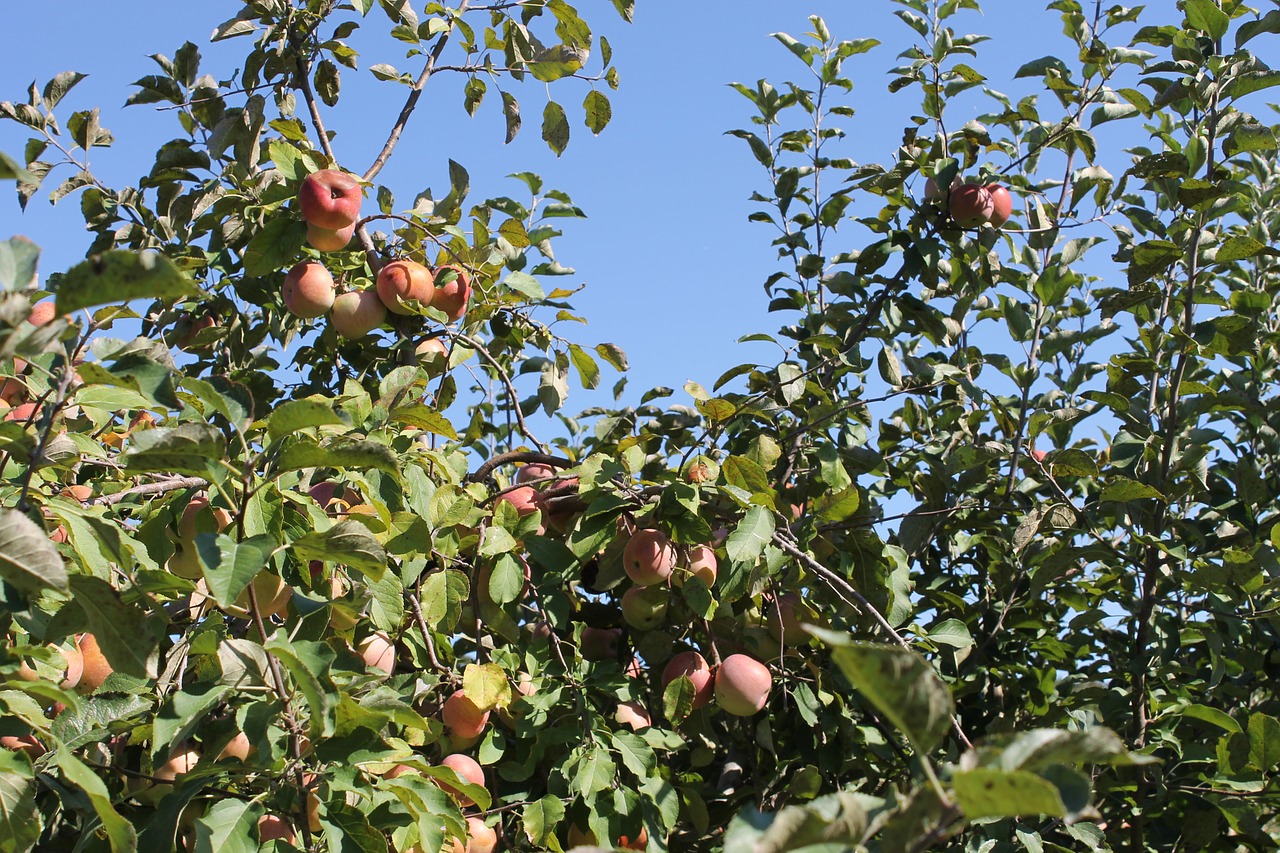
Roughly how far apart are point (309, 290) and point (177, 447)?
1.54 m

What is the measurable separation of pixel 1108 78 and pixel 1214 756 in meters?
1.61

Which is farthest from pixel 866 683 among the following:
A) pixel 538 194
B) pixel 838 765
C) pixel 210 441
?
pixel 538 194

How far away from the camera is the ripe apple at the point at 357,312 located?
2.63m

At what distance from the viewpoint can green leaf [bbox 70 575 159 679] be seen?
4.04 ft

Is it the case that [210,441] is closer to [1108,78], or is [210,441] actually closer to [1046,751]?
[1046,751]

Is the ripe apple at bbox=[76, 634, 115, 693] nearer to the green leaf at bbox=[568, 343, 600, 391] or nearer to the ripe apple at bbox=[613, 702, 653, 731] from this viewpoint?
the ripe apple at bbox=[613, 702, 653, 731]

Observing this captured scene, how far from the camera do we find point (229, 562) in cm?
114

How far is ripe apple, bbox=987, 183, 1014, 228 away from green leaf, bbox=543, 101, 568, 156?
1035 millimetres

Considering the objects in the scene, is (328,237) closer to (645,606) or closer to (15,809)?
(645,606)

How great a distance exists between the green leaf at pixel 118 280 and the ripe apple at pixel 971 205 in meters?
2.03

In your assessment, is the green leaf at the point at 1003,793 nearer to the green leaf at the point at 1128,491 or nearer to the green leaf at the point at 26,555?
the green leaf at the point at 26,555

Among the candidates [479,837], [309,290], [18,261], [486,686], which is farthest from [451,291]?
[18,261]

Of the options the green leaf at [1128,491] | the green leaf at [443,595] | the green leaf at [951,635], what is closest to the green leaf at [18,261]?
the green leaf at [443,595]

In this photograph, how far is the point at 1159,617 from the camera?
263 cm
